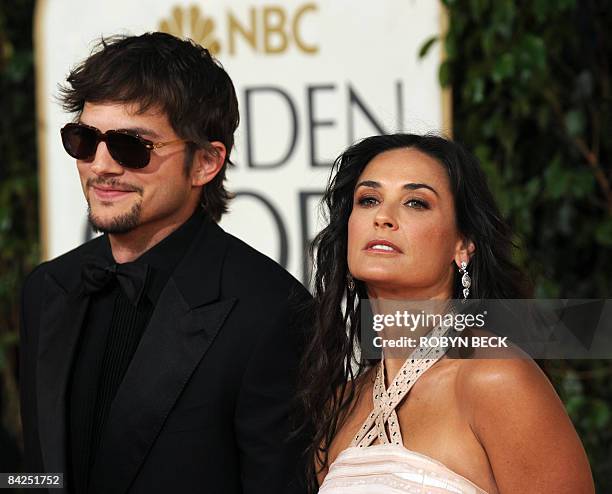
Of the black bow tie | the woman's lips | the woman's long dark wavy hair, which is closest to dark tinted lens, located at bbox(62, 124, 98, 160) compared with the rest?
the black bow tie

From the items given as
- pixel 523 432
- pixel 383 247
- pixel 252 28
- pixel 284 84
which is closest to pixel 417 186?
pixel 383 247

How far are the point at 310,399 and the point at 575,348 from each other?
1427mm

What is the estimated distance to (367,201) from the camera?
2.10m

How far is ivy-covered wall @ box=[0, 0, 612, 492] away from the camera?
144 inches

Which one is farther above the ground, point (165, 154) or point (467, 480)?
point (165, 154)

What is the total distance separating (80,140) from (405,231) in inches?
30.5

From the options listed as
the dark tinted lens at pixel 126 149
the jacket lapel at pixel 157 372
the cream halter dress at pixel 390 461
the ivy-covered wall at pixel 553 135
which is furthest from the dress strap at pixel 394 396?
the ivy-covered wall at pixel 553 135

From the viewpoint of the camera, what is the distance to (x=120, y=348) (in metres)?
2.34

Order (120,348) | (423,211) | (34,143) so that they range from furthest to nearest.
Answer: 1. (34,143)
2. (120,348)
3. (423,211)

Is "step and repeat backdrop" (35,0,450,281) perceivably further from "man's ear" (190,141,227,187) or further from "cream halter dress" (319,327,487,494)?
"cream halter dress" (319,327,487,494)

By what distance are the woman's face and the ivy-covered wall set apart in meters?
1.52

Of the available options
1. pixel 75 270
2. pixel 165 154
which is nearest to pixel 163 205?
pixel 165 154

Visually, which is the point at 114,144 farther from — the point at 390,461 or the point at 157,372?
the point at 390,461

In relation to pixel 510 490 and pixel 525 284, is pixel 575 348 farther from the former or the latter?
pixel 510 490
